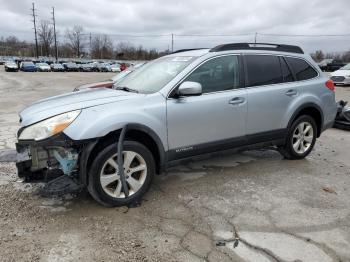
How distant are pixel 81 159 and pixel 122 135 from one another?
477mm

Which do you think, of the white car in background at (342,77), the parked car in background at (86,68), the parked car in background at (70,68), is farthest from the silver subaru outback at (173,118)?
the parked car in background at (86,68)

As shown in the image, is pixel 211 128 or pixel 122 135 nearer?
pixel 122 135

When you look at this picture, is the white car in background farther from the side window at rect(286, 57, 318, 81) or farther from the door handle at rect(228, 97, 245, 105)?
the door handle at rect(228, 97, 245, 105)


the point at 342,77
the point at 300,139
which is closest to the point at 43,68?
the point at 342,77

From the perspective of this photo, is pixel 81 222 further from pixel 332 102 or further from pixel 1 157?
pixel 332 102

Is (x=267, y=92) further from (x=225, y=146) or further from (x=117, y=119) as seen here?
(x=117, y=119)

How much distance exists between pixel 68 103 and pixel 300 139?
3.63 meters

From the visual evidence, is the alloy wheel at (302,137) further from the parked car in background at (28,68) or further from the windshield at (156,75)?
the parked car in background at (28,68)

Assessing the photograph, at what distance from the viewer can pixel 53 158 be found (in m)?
3.56

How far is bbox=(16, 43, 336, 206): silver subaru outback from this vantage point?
3459 mm

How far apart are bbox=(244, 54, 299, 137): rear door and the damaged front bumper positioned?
231 cm

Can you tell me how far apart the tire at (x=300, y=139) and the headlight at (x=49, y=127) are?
10.9 feet

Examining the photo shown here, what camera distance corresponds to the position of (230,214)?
143 inches

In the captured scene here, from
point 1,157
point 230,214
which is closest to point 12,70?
point 1,157
